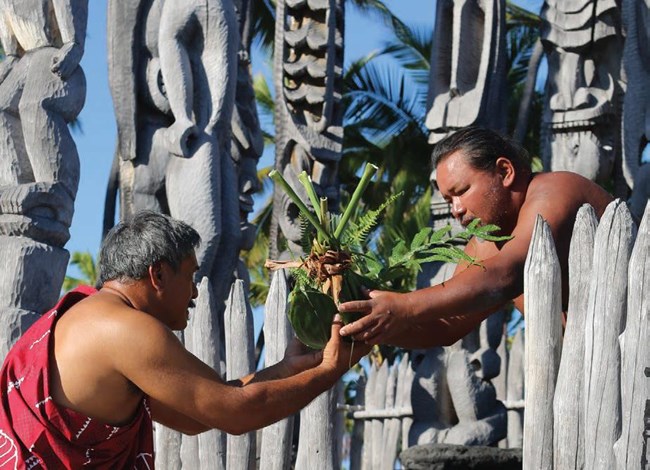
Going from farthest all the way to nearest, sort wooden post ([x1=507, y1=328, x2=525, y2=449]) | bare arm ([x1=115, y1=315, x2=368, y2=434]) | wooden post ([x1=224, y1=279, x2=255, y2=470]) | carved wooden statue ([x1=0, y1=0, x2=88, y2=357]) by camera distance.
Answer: wooden post ([x1=507, y1=328, x2=525, y2=449]), carved wooden statue ([x1=0, y1=0, x2=88, y2=357]), wooden post ([x1=224, y1=279, x2=255, y2=470]), bare arm ([x1=115, y1=315, x2=368, y2=434])

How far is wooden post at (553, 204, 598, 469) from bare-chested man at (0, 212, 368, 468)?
0.68 m

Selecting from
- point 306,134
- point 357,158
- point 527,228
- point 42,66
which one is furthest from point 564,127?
point 357,158

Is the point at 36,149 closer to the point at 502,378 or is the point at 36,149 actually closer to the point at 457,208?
the point at 457,208

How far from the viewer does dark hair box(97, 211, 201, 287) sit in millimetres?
3678

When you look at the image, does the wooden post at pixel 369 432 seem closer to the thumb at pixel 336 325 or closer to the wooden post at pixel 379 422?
the wooden post at pixel 379 422

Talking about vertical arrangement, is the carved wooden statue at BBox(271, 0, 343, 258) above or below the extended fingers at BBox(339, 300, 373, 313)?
above

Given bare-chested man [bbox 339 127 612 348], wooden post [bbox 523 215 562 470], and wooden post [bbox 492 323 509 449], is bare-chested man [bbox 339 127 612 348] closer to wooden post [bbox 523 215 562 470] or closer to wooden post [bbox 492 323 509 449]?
wooden post [bbox 523 215 562 470]

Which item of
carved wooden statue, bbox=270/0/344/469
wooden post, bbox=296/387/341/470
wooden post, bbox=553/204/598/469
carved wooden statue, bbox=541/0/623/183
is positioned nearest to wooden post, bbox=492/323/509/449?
carved wooden statue, bbox=541/0/623/183

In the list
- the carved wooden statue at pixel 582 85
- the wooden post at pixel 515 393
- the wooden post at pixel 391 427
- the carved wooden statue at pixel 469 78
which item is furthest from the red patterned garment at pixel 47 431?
the carved wooden statue at pixel 582 85

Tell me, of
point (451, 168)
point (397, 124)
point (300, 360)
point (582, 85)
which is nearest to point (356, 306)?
point (300, 360)

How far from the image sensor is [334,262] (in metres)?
3.67

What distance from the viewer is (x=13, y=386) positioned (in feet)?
11.9

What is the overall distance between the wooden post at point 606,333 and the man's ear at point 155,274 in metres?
1.28

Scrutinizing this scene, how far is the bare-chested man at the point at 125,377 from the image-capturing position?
11.4 ft
